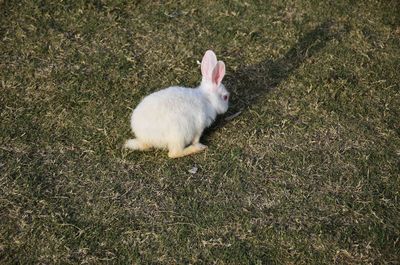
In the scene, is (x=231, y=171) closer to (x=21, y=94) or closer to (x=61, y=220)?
(x=61, y=220)

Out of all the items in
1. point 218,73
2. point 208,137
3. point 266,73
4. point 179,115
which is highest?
point 218,73

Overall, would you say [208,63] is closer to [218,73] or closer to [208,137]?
[218,73]

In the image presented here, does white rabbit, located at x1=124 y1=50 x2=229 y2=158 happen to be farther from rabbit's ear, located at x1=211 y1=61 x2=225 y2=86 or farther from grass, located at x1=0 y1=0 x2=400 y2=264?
grass, located at x1=0 y1=0 x2=400 y2=264

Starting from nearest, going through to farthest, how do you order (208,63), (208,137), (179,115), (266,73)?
(179,115), (208,63), (208,137), (266,73)

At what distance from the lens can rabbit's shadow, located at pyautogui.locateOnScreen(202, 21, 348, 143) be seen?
4.57 metres

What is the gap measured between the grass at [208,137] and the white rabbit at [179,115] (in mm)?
138

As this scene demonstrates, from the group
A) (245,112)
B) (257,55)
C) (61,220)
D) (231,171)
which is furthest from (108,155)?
(257,55)

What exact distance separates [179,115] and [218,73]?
580mm

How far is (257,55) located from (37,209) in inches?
105

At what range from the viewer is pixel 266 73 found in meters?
4.92

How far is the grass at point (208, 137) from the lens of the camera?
350 cm

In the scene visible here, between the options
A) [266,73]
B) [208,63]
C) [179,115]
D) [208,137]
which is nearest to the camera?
[179,115]

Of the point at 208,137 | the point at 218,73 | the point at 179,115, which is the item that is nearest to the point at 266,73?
the point at 218,73

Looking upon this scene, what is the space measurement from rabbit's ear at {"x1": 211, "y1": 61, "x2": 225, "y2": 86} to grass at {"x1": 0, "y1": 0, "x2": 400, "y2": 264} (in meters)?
0.44
